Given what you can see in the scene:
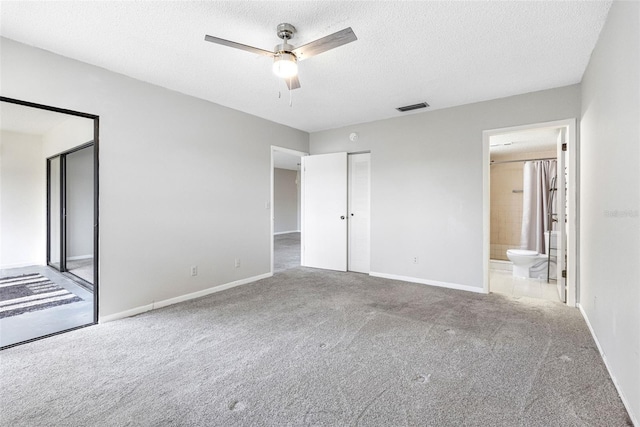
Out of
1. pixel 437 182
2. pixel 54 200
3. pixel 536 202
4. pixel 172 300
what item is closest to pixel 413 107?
pixel 437 182

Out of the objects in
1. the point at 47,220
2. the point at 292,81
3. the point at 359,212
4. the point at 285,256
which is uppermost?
the point at 292,81

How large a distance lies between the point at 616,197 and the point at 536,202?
4077mm

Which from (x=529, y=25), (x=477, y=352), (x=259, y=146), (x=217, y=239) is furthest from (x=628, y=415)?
(x=259, y=146)

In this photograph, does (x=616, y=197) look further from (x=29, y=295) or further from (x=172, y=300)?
(x=29, y=295)

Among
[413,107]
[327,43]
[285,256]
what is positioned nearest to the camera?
[327,43]

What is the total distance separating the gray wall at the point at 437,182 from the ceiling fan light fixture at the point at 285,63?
2654 mm

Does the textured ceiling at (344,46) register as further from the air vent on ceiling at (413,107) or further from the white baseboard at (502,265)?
the white baseboard at (502,265)

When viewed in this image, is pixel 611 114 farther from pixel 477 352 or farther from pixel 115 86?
pixel 115 86

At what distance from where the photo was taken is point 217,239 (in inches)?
159

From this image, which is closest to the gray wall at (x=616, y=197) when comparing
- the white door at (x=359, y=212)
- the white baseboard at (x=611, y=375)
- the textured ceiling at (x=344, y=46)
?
the white baseboard at (x=611, y=375)

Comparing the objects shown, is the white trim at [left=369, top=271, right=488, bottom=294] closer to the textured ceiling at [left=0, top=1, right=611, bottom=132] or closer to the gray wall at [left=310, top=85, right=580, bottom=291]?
the gray wall at [left=310, top=85, right=580, bottom=291]

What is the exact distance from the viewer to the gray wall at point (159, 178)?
2.77 m

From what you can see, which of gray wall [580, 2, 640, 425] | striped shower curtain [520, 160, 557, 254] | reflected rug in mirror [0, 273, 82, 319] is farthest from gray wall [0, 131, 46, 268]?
striped shower curtain [520, 160, 557, 254]

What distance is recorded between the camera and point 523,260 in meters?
4.82
